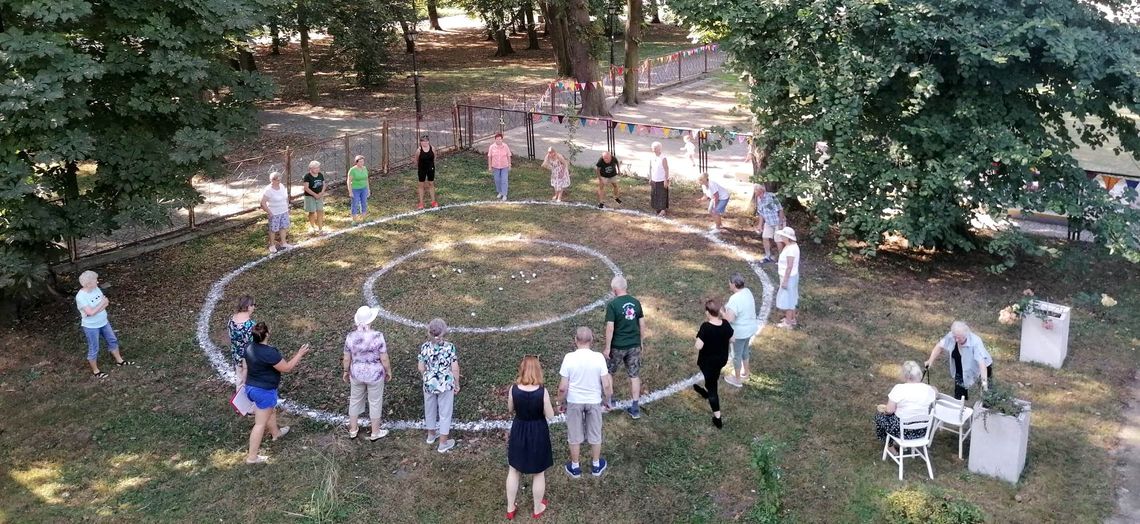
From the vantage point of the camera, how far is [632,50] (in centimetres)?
2769

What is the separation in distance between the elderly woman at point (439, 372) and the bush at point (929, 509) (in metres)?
4.39

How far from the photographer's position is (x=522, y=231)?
16.1 meters

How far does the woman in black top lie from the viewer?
9047 millimetres

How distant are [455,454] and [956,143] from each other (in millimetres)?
8696

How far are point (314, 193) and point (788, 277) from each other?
8949mm

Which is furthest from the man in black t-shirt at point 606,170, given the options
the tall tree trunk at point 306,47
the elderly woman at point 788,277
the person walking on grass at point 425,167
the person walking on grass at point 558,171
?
the tall tree trunk at point 306,47

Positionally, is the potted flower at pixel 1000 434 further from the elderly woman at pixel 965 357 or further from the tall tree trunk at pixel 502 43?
the tall tree trunk at pixel 502 43

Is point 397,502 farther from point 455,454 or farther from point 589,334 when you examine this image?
point 589,334

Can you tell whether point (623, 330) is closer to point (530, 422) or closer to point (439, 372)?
point (530, 422)

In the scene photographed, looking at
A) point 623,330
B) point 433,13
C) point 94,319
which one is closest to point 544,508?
point 623,330

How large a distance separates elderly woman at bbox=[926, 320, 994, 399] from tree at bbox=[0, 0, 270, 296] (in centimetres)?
1068

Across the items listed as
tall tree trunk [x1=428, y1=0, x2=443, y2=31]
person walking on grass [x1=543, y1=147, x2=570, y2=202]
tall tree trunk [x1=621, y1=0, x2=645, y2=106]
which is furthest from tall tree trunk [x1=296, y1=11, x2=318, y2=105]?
tall tree trunk [x1=428, y1=0, x2=443, y2=31]

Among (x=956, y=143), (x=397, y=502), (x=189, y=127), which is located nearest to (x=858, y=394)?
(x=956, y=143)

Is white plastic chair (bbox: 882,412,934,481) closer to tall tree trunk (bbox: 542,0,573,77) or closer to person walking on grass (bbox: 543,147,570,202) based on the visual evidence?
person walking on grass (bbox: 543,147,570,202)
